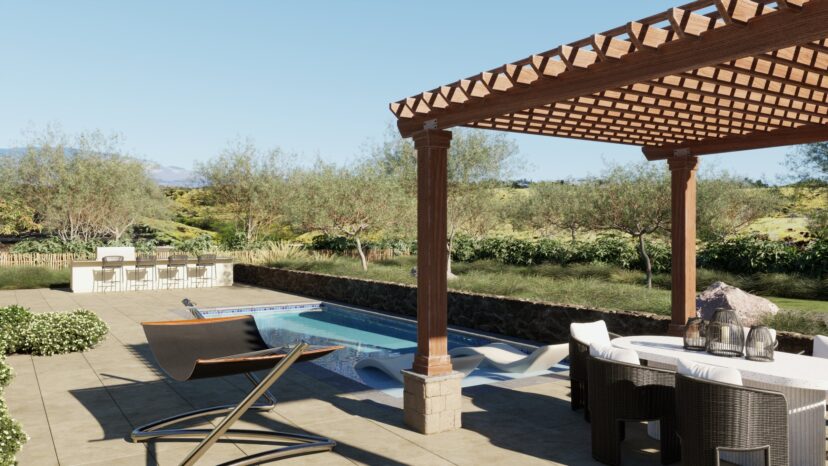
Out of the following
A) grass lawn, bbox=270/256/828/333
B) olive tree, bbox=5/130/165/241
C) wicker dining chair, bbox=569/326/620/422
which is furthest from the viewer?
olive tree, bbox=5/130/165/241

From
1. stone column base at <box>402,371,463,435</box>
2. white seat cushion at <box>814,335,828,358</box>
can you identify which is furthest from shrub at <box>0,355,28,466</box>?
white seat cushion at <box>814,335,828,358</box>

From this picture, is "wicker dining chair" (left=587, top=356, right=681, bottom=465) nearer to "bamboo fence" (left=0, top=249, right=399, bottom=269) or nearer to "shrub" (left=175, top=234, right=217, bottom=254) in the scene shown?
"bamboo fence" (left=0, top=249, right=399, bottom=269)

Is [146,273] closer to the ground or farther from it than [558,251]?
closer to the ground

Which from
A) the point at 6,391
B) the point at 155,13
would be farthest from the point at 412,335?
the point at 155,13

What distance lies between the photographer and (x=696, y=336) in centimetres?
529

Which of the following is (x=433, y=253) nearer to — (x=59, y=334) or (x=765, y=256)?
(x=59, y=334)

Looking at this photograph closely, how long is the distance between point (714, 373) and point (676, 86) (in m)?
2.08

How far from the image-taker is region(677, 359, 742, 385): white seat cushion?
3795 millimetres

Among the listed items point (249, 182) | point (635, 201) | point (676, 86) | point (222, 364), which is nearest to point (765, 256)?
point (635, 201)

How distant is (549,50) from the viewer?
4.23m

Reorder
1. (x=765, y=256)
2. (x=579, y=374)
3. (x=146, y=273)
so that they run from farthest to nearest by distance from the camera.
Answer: (x=146, y=273) < (x=765, y=256) < (x=579, y=374)

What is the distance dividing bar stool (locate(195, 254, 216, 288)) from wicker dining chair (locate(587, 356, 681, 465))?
56.8 ft

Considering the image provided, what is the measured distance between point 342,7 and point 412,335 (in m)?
8.36

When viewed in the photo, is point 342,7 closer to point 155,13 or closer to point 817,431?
point 155,13
